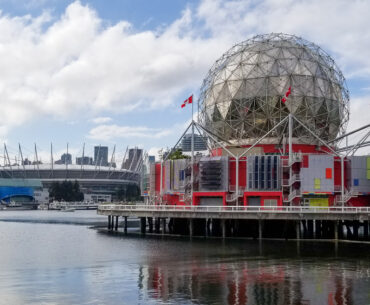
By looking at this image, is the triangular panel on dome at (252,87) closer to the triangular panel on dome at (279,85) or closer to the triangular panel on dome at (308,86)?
the triangular panel on dome at (279,85)

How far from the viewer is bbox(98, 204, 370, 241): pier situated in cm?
5912

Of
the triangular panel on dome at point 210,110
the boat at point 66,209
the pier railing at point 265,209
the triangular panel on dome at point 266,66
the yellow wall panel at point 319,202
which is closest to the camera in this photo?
the pier railing at point 265,209

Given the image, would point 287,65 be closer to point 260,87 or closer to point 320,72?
point 260,87

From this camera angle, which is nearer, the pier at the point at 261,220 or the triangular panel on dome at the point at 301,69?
the pier at the point at 261,220

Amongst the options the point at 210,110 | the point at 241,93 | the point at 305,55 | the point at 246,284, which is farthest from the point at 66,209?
the point at 246,284

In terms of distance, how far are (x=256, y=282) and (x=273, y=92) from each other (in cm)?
4538

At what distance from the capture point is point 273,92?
76.7 m

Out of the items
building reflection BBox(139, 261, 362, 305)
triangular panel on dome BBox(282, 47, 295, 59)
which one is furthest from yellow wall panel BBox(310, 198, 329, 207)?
building reflection BBox(139, 261, 362, 305)

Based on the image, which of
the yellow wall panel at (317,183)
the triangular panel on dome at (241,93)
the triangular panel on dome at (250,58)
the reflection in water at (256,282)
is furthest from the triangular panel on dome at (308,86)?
the reflection in water at (256,282)

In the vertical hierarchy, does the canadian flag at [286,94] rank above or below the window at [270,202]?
above

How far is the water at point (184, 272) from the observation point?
100.0 feet

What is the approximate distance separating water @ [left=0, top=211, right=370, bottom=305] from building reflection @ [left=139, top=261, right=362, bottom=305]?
52mm

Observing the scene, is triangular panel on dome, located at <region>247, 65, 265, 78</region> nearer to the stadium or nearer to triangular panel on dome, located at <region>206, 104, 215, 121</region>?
the stadium

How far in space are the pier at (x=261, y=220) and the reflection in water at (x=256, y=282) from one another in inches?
584
